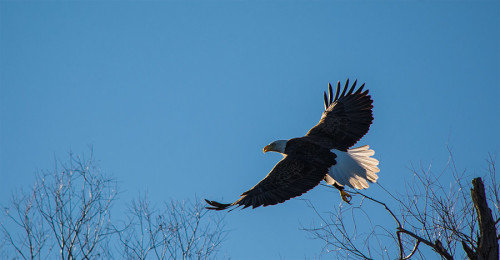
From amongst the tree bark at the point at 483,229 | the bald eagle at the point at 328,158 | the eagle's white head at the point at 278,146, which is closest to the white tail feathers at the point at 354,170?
the bald eagle at the point at 328,158

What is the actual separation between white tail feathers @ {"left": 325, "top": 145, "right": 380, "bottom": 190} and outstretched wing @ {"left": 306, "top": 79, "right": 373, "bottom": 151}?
282 mm

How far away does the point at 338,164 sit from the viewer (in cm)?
747

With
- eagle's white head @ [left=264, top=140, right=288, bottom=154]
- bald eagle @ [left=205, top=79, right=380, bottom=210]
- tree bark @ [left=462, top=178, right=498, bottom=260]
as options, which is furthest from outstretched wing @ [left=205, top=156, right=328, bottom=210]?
tree bark @ [left=462, top=178, right=498, bottom=260]

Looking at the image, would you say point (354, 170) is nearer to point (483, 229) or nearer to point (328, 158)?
point (328, 158)

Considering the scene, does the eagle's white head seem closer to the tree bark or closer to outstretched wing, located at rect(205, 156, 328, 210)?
outstretched wing, located at rect(205, 156, 328, 210)

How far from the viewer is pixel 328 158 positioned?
7.36 meters

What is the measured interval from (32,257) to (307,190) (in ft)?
10.8

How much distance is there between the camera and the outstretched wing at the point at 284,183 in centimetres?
663

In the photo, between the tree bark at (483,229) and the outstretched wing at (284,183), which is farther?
the outstretched wing at (284,183)

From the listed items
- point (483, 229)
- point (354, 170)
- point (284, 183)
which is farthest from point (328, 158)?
point (483, 229)

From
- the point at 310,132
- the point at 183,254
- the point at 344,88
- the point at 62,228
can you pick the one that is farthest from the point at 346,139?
the point at 62,228

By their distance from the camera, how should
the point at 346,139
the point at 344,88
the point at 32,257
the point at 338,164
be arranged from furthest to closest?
the point at 344,88
the point at 346,139
the point at 338,164
the point at 32,257

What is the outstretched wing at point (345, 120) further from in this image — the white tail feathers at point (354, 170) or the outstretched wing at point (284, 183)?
the outstretched wing at point (284, 183)

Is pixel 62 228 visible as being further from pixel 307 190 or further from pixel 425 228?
pixel 425 228
